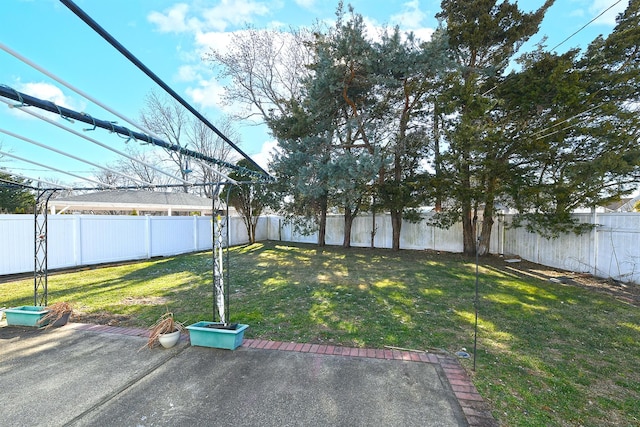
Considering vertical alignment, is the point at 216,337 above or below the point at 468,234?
below

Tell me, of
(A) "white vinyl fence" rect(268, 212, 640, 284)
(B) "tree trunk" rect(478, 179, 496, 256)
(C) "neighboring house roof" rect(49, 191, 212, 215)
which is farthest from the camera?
(C) "neighboring house roof" rect(49, 191, 212, 215)

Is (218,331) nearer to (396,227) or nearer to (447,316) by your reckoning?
(447,316)

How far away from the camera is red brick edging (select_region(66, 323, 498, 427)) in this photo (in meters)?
2.13

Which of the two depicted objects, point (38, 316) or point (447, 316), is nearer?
point (38, 316)

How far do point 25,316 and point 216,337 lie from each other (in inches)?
105

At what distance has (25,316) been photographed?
3.75 metres

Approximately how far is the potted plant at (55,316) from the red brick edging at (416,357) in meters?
0.11

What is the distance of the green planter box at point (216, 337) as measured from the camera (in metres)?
3.11

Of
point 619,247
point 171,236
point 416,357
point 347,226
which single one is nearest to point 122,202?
point 171,236

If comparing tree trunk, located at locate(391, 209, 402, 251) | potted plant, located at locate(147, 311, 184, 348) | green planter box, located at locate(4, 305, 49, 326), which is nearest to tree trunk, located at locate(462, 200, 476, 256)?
tree trunk, located at locate(391, 209, 402, 251)

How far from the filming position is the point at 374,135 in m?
10.4

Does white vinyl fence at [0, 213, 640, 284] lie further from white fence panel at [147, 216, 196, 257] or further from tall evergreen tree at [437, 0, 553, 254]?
tall evergreen tree at [437, 0, 553, 254]

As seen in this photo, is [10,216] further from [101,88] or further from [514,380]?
[514,380]

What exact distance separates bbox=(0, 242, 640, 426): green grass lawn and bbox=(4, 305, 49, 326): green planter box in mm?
540
